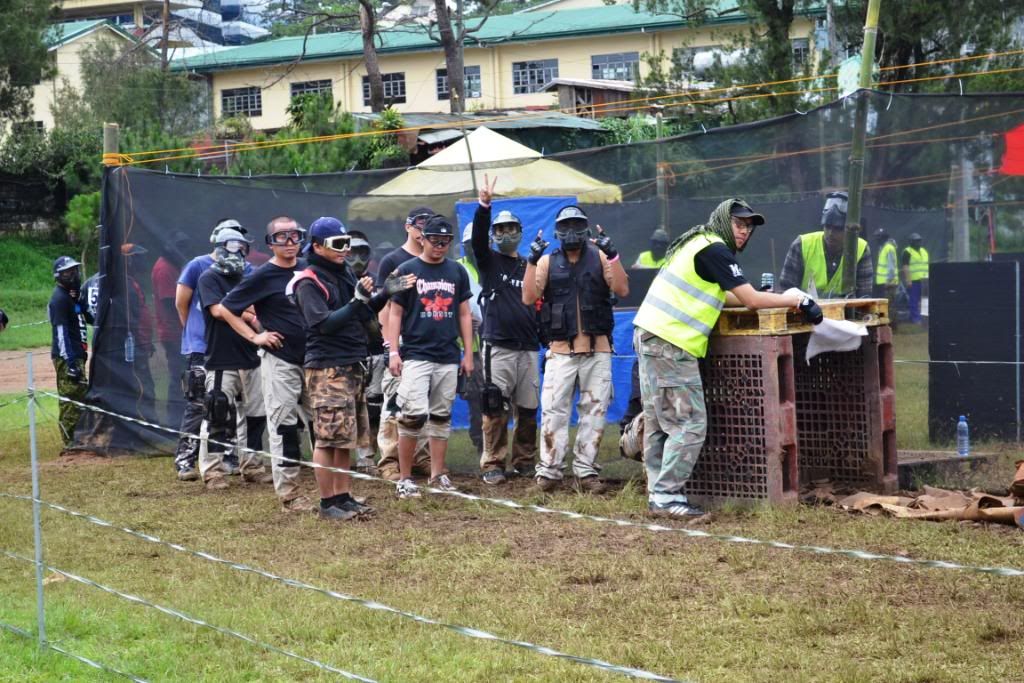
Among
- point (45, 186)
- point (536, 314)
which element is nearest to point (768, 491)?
point (536, 314)

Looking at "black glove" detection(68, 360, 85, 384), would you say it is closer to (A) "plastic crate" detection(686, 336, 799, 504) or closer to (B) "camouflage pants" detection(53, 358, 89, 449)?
(B) "camouflage pants" detection(53, 358, 89, 449)

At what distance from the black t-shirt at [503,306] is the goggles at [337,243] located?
1.45m

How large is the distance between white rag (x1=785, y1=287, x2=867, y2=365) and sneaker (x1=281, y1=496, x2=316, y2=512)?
3.32 meters

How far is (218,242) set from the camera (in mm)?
9789

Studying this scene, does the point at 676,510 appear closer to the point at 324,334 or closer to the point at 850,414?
the point at 850,414

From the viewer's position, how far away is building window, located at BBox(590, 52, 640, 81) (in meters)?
42.7

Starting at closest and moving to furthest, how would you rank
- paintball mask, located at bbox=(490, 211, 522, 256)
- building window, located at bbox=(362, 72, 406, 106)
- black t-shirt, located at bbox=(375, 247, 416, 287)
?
black t-shirt, located at bbox=(375, 247, 416, 287)
paintball mask, located at bbox=(490, 211, 522, 256)
building window, located at bbox=(362, 72, 406, 106)

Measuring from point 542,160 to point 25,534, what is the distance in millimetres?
4798

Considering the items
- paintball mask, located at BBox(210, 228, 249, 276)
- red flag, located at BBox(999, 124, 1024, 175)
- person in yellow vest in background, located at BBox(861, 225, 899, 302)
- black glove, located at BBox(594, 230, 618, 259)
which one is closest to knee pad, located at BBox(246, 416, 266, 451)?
paintball mask, located at BBox(210, 228, 249, 276)

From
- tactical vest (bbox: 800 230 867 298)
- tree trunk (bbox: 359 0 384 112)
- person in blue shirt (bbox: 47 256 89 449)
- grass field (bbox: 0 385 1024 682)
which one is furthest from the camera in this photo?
tree trunk (bbox: 359 0 384 112)

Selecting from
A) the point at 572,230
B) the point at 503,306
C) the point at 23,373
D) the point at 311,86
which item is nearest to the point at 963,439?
the point at 572,230

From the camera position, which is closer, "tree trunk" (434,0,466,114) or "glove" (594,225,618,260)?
"glove" (594,225,618,260)

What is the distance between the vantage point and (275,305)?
341 inches

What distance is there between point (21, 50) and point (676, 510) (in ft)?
83.2
